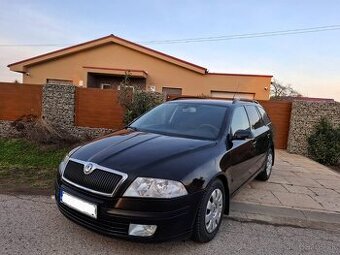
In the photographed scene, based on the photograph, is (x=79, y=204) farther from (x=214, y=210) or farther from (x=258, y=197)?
(x=258, y=197)

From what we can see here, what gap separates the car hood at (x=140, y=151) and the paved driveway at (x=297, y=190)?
1.94 metres

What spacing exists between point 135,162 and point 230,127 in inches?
66.0

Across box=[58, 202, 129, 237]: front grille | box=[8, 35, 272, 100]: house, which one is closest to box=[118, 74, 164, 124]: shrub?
box=[58, 202, 129, 237]: front grille

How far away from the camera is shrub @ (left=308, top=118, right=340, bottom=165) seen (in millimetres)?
10352

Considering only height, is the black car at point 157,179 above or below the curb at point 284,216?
above

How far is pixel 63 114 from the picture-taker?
1174cm

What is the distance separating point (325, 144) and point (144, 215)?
9163mm

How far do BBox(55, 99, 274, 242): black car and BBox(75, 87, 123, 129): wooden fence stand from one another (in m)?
7.28

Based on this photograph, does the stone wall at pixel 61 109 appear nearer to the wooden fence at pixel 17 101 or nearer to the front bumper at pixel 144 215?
the wooden fence at pixel 17 101

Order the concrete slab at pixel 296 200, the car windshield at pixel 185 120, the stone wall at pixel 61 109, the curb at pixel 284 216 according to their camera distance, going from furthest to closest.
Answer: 1. the stone wall at pixel 61 109
2. the concrete slab at pixel 296 200
3. the curb at pixel 284 216
4. the car windshield at pixel 185 120

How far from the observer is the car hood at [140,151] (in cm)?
326

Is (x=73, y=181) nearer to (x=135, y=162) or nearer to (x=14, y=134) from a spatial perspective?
(x=135, y=162)

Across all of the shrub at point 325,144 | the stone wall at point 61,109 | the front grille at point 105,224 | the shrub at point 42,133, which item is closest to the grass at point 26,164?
the shrub at point 42,133

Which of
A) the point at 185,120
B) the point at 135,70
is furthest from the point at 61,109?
the point at 135,70
